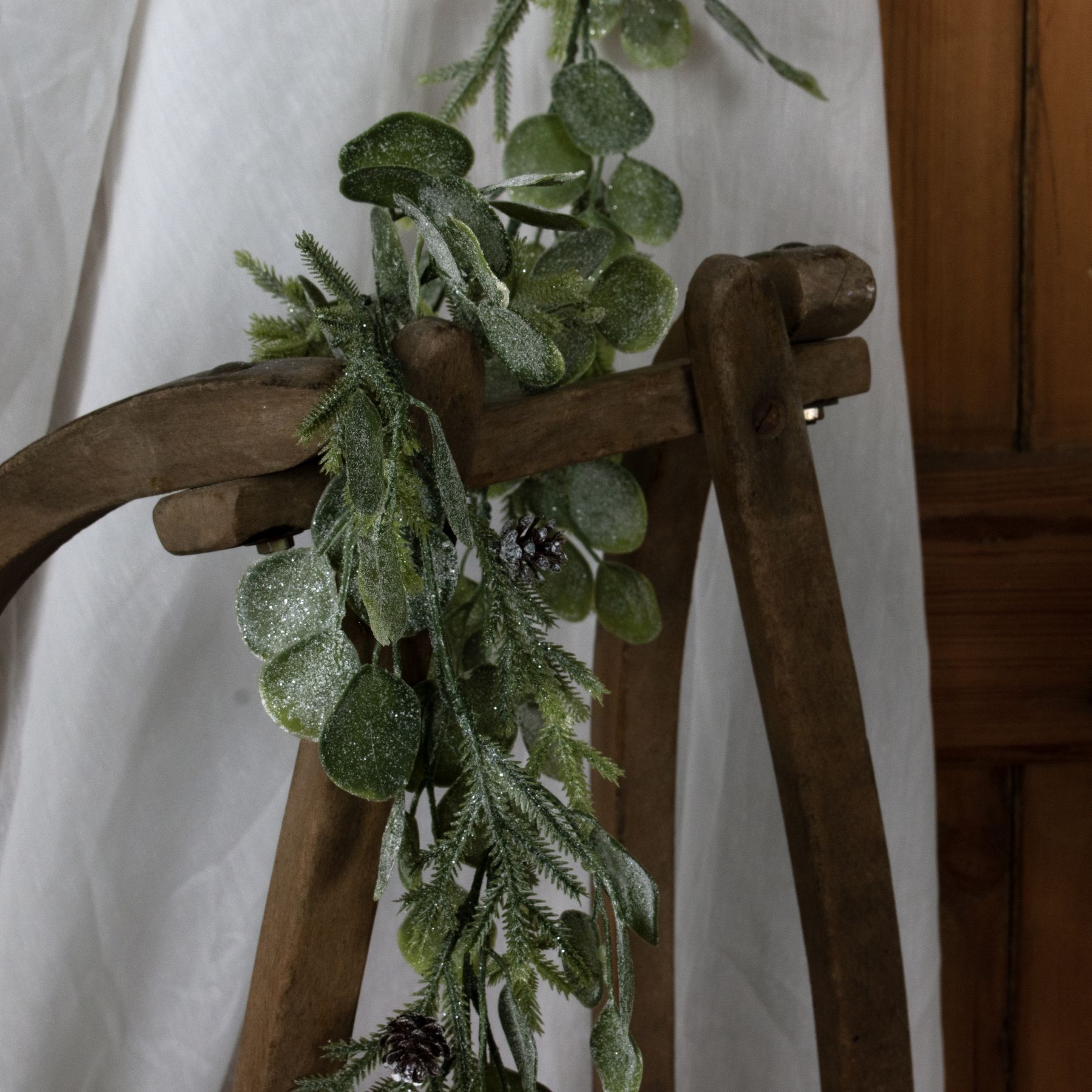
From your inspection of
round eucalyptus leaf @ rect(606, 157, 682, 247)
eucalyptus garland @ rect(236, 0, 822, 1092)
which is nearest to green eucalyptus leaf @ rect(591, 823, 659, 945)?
eucalyptus garland @ rect(236, 0, 822, 1092)

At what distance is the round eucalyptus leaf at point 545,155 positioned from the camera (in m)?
0.46

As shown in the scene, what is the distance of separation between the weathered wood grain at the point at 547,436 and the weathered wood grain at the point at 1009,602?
30 cm

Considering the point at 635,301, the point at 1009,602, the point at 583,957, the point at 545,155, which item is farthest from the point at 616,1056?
the point at 1009,602

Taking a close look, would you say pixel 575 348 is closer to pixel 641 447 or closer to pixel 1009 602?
pixel 641 447

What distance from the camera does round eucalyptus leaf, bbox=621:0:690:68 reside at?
0.49 m

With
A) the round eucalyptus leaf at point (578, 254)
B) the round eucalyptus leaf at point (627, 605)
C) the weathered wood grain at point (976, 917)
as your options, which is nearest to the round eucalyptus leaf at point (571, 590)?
the round eucalyptus leaf at point (627, 605)

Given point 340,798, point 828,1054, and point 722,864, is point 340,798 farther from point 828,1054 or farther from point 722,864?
point 722,864

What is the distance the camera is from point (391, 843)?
30cm

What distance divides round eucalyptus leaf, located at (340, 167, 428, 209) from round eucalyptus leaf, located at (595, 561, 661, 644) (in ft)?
0.59

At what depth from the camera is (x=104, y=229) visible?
0.51 metres

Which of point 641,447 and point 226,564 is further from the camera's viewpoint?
point 226,564

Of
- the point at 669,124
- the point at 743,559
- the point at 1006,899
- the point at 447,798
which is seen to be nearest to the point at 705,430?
the point at 743,559

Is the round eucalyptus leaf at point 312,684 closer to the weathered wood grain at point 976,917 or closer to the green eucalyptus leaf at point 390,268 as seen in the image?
the green eucalyptus leaf at point 390,268

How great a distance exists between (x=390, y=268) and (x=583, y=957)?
21 centimetres
